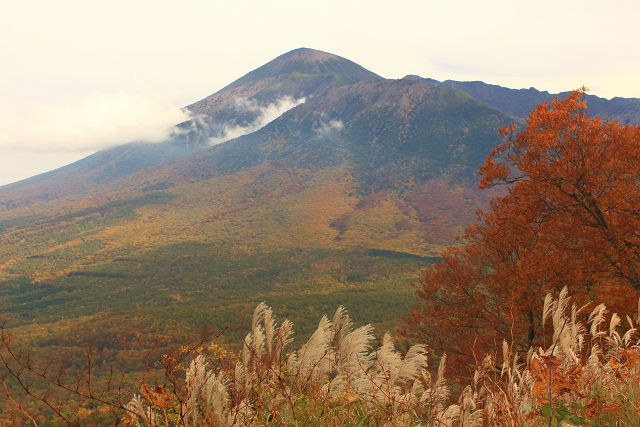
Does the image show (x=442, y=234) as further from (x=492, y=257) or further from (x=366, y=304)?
(x=492, y=257)

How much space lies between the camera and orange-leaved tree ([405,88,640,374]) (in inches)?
347

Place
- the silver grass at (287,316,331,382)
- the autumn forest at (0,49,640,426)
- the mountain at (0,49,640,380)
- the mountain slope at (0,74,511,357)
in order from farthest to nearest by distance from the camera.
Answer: the mountain slope at (0,74,511,357) → the mountain at (0,49,640,380) → the silver grass at (287,316,331,382) → the autumn forest at (0,49,640,426)

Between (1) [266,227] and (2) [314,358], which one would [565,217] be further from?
(1) [266,227]

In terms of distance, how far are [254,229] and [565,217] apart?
106 m

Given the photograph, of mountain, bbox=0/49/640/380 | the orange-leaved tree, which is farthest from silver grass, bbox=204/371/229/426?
mountain, bbox=0/49/640/380

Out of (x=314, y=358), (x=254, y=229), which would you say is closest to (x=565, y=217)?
(x=314, y=358)

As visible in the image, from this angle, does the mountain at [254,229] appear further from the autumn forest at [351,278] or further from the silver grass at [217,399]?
the silver grass at [217,399]

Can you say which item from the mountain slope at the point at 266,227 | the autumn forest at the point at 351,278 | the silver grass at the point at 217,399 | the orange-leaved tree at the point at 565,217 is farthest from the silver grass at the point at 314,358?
the mountain slope at the point at 266,227

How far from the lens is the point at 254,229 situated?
11300cm

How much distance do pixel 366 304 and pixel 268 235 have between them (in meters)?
56.8

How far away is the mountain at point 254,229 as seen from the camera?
57188 millimetres

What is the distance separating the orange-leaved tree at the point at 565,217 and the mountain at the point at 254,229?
17.1 metres

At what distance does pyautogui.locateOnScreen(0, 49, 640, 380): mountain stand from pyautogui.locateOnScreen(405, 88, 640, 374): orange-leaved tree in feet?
56.1

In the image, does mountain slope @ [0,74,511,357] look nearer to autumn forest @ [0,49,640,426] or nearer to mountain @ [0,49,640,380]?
mountain @ [0,49,640,380]
